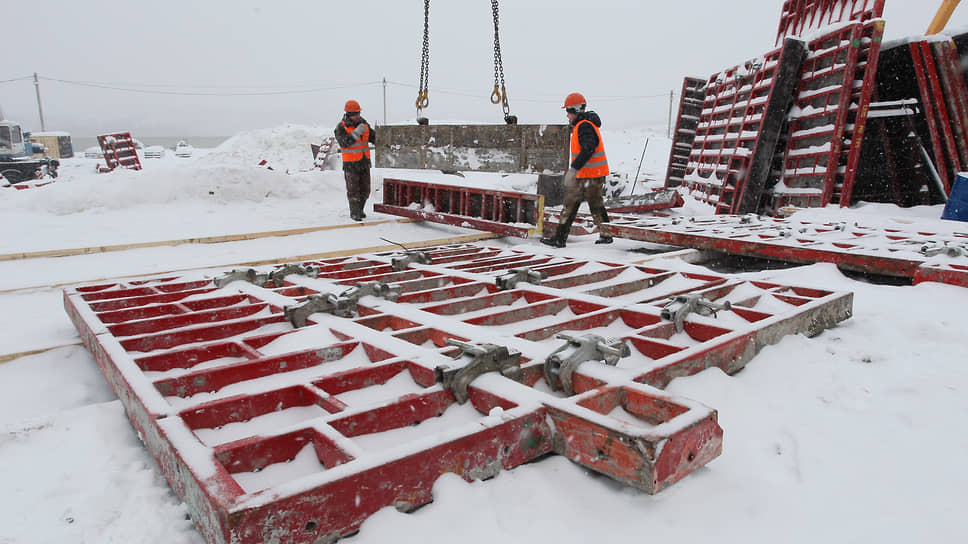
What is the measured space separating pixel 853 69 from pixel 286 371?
935 centimetres

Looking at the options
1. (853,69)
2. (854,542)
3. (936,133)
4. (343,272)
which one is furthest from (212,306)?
(936,133)

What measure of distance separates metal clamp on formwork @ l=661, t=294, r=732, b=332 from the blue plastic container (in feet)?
21.9

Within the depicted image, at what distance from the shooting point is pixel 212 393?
291 cm

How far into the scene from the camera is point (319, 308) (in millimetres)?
3852

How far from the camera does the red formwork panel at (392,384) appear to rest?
1920mm

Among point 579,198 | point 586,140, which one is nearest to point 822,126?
point 586,140

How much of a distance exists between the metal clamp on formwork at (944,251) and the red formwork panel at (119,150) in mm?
27181

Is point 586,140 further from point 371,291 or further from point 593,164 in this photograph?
point 371,291

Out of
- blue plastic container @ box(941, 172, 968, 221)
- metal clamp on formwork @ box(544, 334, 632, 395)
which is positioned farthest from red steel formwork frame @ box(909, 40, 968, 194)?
metal clamp on formwork @ box(544, 334, 632, 395)

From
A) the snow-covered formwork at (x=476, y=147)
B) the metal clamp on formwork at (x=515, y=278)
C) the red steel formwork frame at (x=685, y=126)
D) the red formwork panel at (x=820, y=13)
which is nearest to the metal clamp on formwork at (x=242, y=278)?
the metal clamp on formwork at (x=515, y=278)

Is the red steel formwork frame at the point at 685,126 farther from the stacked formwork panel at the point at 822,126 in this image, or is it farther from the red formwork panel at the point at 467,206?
the red formwork panel at the point at 467,206

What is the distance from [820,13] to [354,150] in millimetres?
8834

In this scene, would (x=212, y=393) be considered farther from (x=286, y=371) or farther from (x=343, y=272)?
(x=343, y=272)

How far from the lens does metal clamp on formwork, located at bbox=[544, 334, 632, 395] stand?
2.68 m
